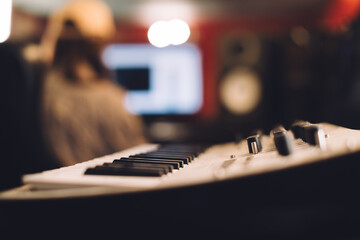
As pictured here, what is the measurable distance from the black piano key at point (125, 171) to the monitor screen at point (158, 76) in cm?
477

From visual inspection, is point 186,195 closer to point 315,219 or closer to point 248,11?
point 315,219

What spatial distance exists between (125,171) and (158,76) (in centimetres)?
489

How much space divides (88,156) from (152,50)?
3.33 meters

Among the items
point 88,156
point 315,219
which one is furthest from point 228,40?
point 315,219

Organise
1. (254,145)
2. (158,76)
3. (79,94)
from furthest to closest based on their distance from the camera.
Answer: (158,76) < (79,94) < (254,145)

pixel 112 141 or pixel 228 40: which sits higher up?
pixel 228 40

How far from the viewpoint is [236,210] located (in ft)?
1.99

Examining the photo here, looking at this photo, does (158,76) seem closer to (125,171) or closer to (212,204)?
(125,171)

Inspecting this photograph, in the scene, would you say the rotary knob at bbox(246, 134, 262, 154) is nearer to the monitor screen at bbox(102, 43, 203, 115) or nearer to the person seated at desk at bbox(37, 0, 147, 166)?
the person seated at desk at bbox(37, 0, 147, 166)

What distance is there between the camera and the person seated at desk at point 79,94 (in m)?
2.52

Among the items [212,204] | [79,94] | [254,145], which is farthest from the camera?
[79,94]

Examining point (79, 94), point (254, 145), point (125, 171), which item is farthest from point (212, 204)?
point (79, 94)

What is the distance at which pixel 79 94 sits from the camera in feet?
9.09

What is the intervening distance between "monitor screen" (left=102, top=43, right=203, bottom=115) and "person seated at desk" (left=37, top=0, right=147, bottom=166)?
96.2 inches
